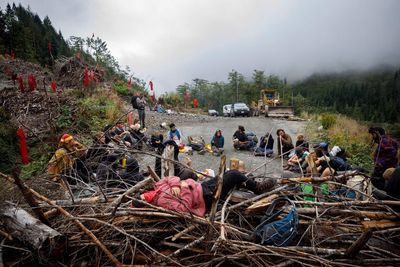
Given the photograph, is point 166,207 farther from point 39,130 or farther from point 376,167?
point 39,130

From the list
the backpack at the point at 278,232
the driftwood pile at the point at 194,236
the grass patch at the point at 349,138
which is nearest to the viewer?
the driftwood pile at the point at 194,236

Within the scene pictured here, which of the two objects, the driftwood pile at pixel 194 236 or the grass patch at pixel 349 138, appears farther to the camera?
the grass patch at pixel 349 138

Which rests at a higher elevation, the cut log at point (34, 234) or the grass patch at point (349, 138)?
the cut log at point (34, 234)

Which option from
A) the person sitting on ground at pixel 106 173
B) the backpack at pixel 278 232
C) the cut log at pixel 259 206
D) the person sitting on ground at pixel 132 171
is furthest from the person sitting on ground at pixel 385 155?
the person sitting on ground at pixel 106 173

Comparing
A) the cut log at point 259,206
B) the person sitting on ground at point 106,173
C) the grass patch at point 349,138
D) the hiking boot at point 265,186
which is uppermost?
the person sitting on ground at point 106,173

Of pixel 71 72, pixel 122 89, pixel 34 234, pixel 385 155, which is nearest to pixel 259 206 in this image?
pixel 34 234

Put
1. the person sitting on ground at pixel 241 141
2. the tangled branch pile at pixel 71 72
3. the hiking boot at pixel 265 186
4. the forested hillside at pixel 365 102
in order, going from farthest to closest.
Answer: the forested hillside at pixel 365 102, the tangled branch pile at pixel 71 72, the person sitting on ground at pixel 241 141, the hiking boot at pixel 265 186

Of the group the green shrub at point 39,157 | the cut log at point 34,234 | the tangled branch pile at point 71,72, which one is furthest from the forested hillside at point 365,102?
the cut log at point 34,234

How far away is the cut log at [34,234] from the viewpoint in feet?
8.27

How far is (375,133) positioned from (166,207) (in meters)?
4.39

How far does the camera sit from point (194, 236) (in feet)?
9.16

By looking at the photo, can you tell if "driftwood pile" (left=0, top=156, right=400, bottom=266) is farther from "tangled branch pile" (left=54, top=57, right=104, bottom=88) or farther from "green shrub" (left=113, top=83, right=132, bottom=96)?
"green shrub" (left=113, top=83, right=132, bottom=96)

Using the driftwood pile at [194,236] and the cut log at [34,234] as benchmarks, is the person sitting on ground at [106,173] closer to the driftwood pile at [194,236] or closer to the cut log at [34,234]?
the driftwood pile at [194,236]

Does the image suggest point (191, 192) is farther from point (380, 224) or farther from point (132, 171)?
point (380, 224)
